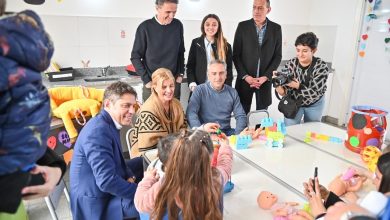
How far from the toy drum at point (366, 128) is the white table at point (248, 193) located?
702 mm

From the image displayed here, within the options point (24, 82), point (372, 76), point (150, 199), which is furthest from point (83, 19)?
point (372, 76)

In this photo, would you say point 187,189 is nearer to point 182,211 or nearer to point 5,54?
point 182,211

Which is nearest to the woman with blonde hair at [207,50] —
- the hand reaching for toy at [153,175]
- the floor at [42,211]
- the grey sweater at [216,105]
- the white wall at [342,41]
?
the grey sweater at [216,105]

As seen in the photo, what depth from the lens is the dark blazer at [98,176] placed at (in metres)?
1.52

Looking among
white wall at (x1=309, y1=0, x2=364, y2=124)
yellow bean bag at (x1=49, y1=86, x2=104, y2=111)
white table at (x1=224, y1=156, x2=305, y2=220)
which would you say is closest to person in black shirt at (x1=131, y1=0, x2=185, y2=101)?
yellow bean bag at (x1=49, y1=86, x2=104, y2=111)

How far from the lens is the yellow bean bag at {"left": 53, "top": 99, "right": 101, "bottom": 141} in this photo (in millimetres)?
2227

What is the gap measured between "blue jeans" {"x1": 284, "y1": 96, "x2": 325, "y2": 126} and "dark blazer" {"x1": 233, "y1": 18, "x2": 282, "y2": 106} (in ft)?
1.68

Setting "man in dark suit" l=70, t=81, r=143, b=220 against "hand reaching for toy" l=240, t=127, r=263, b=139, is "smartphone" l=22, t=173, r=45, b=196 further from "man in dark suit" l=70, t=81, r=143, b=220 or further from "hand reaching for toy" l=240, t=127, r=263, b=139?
"hand reaching for toy" l=240, t=127, r=263, b=139

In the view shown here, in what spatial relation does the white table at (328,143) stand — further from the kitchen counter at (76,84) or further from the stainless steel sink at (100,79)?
the stainless steel sink at (100,79)

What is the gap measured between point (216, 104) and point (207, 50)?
639 millimetres

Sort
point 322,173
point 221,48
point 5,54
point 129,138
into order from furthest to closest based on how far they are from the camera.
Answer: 1. point 221,48
2. point 129,138
3. point 322,173
4. point 5,54

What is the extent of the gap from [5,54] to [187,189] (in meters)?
0.73

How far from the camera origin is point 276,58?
2959 millimetres

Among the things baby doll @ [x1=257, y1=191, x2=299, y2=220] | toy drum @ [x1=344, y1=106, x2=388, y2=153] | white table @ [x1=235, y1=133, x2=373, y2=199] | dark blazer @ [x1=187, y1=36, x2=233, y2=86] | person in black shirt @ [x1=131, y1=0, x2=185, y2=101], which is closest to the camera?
baby doll @ [x1=257, y1=191, x2=299, y2=220]
